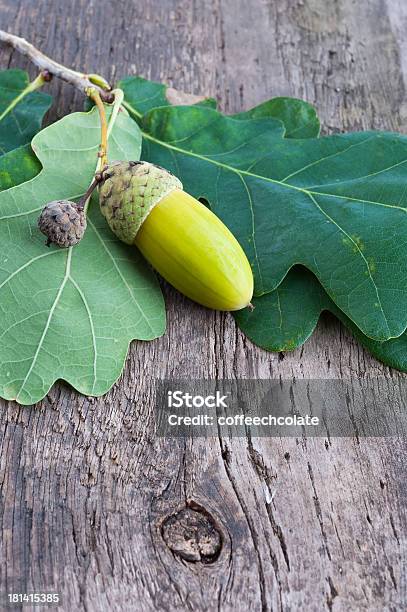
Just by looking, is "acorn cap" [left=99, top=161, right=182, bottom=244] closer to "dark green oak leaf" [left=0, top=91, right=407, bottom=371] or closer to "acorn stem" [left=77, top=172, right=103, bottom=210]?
"acorn stem" [left=77, top=172, right=103, bottom=210]

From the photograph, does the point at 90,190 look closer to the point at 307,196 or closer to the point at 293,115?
the point at 307,196

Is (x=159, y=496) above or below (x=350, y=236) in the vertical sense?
below

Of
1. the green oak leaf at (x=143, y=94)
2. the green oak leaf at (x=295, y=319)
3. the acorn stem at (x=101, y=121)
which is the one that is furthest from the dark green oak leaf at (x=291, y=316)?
the green oak leaf at (x=143, y=94)

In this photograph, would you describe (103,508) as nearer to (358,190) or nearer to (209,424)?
(209,424)

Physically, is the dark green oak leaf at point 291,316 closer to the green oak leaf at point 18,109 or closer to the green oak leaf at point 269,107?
the green oak leaf at point 18,109

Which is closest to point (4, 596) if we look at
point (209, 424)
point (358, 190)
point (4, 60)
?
A: point (209, 424)

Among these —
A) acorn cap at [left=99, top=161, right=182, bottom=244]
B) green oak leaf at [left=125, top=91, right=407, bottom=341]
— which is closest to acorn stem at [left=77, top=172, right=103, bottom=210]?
acorn cap at [left=99, top=161, right=182, bottom=244]
